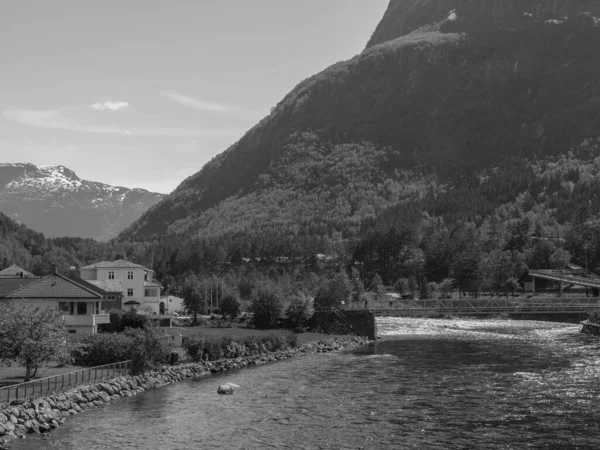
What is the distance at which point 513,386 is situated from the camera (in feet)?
211

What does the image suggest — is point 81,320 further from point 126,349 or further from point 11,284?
point 126,349

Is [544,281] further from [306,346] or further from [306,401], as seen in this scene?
[306,401]

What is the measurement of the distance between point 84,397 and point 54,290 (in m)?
32.1

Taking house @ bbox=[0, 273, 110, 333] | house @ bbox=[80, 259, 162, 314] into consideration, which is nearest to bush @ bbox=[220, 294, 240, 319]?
house @ bbox=[80, 259, 162, 314]

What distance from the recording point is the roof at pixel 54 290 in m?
85.2

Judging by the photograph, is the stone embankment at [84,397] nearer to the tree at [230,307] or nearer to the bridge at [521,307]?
the tree at [230,307]

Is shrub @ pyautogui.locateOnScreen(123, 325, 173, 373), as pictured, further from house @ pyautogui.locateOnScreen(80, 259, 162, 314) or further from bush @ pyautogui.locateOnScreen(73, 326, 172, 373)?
house @ pyautogui.locateOnScreen(80, 259, 162, 314)

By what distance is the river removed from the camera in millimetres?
46281

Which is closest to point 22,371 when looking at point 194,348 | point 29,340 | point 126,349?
point 29,340

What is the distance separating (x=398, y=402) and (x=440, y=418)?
615 centimetres

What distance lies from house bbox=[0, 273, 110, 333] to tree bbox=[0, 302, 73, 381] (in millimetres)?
25010

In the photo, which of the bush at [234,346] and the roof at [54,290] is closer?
the bush at [234,346]

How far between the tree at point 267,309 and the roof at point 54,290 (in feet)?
119

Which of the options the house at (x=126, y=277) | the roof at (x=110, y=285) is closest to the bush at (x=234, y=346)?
the roof at (x=110, y=285)
